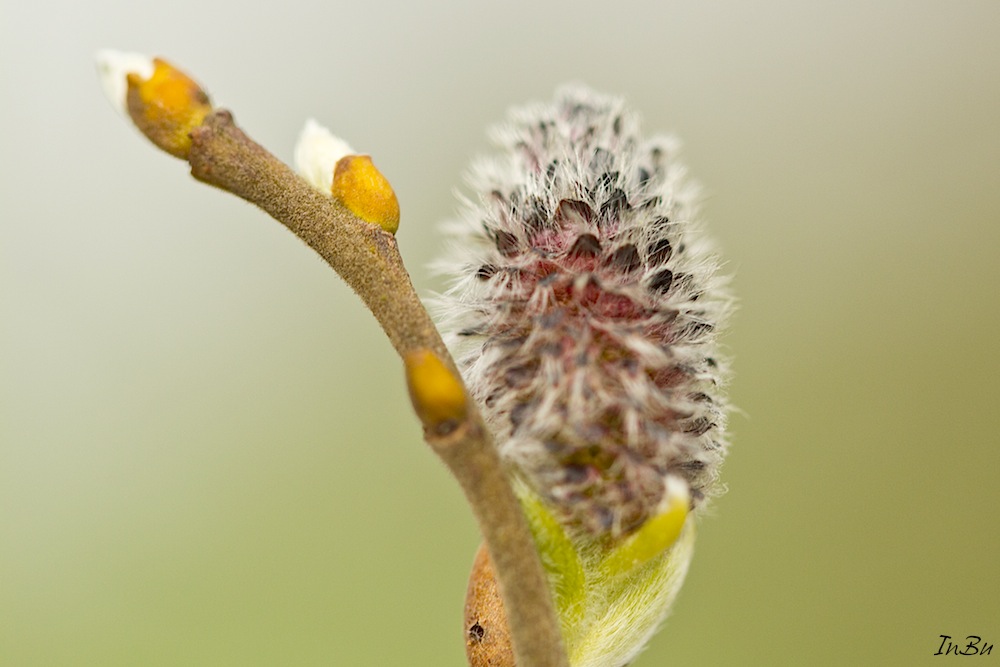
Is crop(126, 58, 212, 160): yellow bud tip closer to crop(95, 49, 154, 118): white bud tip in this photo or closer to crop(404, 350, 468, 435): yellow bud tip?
crop(95, 49, 154, 118): white bud tip

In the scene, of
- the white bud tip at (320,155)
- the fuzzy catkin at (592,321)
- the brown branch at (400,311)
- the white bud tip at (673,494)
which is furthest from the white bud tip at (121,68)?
the white bud tip at (673,494)

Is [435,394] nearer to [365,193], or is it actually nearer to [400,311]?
[400,311]

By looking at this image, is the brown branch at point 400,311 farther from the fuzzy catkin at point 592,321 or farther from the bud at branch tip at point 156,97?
the fuzzy catkin at point 592,321

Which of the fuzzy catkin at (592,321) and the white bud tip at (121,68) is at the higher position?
the white bud tip at (121,68)

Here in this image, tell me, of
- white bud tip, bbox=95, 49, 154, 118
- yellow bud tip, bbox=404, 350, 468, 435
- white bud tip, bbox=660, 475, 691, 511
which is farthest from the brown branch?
white bud tip, bbox=660, 475, 691, 511

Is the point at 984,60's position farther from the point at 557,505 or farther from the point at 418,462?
the point at 557,505
